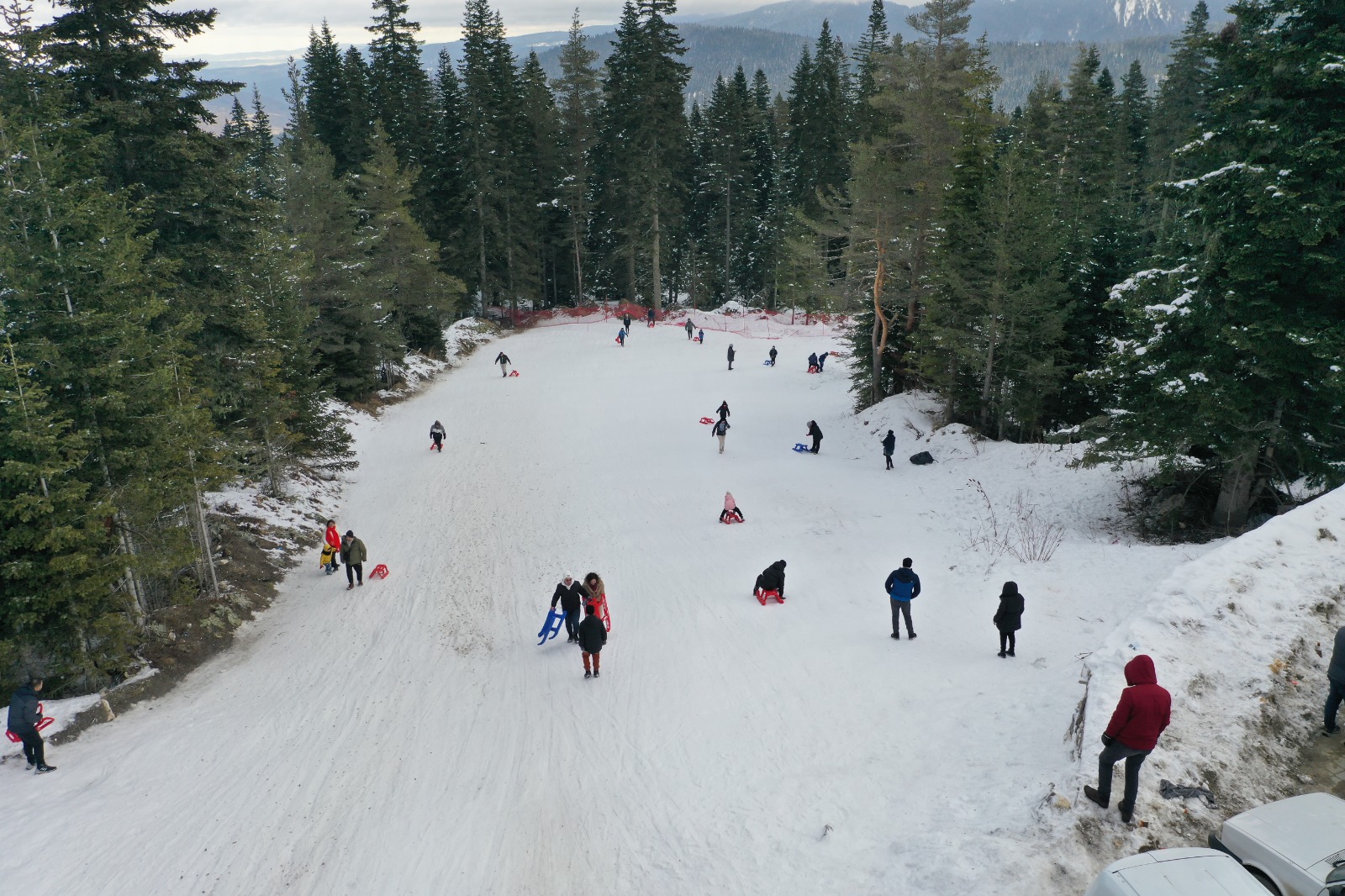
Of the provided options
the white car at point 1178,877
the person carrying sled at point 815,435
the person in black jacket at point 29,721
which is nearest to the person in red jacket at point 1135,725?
the white car at point 1178,877

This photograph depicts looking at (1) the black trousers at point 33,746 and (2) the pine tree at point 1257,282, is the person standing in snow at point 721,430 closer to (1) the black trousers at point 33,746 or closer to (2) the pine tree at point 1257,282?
(2) the pine tree at point 1257,282

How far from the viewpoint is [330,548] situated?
57.6ft

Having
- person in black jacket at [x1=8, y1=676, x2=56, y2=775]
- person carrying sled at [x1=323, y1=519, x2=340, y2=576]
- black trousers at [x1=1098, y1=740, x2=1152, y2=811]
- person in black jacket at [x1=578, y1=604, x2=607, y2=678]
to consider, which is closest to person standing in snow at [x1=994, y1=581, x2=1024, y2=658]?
black trousers at [x1=1098, y1=740, x2=1152, y2=811]

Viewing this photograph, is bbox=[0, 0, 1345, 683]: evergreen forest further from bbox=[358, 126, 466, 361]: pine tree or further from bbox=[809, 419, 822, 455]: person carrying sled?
bbox=[809, 419, 822, 455]: person carrying sled

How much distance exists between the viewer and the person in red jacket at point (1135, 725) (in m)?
6.01

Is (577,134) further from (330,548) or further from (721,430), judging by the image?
(330,548)

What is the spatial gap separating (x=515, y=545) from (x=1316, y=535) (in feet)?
50.5

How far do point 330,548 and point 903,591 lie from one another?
1335 centimetres

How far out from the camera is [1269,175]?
1152cm

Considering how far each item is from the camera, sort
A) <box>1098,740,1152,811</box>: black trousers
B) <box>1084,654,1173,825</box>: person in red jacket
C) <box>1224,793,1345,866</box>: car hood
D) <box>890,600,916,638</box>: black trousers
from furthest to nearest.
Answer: <box>890,600,916,638</box>: black trousers < <box>1098,740,1152,811</box>: black trousers < <box>1084,654,1173,825</box>: person in red jacket < <box>1224,793,1345,866</box>: car hood

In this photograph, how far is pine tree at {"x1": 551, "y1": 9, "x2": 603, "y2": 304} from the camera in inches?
2031

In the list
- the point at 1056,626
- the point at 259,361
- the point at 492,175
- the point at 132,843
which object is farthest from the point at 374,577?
the point at 492,175

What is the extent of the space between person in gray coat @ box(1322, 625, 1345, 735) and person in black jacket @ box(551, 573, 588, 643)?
9893mm

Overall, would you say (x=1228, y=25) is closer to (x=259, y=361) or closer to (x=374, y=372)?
(x=259, y=361)
